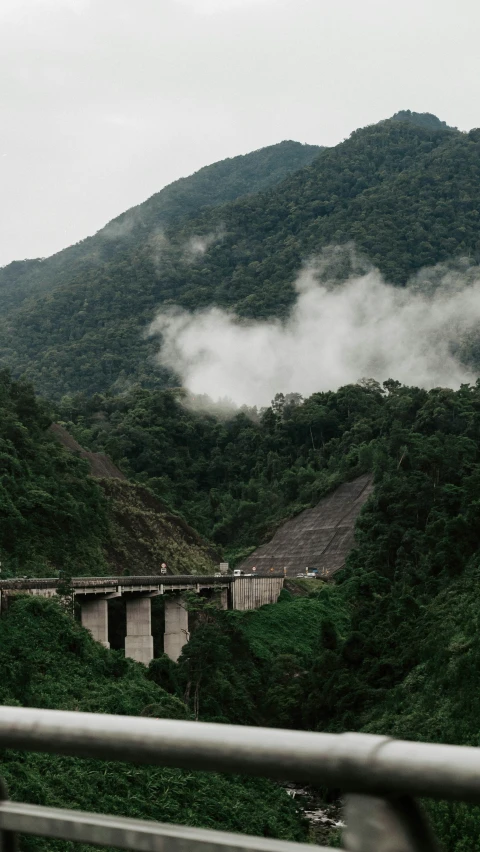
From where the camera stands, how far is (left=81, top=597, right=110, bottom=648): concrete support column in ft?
155

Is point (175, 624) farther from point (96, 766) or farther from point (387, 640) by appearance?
point (96, 766)

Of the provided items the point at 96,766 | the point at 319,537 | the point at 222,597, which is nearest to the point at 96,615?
the point at 222,597

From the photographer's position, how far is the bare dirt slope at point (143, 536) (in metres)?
61.5

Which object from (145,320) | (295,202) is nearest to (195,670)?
(145,320)

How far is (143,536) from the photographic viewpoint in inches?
2589

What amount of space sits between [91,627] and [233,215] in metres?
153

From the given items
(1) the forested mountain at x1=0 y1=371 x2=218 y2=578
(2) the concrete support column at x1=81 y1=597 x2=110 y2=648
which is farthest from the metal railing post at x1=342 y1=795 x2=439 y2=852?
(2) the concrete support column at x1=81 y1=597 x2=110 y2=648

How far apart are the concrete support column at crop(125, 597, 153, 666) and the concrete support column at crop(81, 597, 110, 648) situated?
2.94 metres

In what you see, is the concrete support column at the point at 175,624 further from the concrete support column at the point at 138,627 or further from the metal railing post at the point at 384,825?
the metal railing post at the point at 384,825

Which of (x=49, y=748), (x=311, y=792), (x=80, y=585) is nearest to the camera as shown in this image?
(x=49, y=748)

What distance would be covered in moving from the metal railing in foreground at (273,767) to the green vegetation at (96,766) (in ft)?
58.9

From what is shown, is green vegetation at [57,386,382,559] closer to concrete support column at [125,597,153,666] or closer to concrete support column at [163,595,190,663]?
concrete support column at [163,595,190,663]

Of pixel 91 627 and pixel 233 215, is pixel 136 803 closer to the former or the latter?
pixel 91 627

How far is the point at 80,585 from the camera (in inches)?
1752
